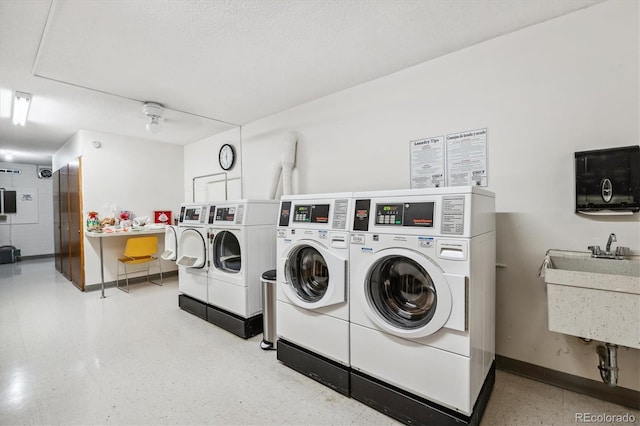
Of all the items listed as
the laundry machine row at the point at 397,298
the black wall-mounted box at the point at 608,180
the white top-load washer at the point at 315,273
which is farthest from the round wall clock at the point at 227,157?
the black wall-mounted box at the point at 608,180

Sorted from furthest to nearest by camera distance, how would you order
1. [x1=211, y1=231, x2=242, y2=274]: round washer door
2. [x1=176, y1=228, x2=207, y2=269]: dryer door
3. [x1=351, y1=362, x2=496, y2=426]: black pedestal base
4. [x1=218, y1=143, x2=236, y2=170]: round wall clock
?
[x1=218, y1=143, x2=236, y2=170]: round wall clock → [x1=176, y1=228, x2=207, y2=269]: dryer door → [x1=211, y1=231, x2=242, y2=274]: round washer door → [x1=351, y1=362, x2=496, y2=426]: black pedestal base

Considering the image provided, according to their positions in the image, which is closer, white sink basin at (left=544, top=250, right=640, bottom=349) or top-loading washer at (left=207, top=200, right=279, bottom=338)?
white sink basin at (left=544, top=250, right=640, bottom=349)

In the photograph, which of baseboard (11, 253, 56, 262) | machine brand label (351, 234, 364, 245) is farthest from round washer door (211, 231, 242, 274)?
baseboard (11, 253, 56, 262)

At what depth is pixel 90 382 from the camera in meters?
2.20

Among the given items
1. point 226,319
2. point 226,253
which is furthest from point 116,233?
point 226,319

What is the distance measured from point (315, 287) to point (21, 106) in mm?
4210

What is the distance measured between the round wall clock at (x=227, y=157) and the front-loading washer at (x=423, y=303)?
336 cm

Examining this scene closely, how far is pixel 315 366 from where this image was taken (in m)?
2.18

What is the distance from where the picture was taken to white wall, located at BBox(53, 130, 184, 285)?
4.66 meters

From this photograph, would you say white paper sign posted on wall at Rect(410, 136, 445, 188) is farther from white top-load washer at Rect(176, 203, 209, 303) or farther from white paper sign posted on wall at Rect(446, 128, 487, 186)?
white top-load washer at Rect(176, 203, 209, 303)

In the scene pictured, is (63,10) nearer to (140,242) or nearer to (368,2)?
(368,2)

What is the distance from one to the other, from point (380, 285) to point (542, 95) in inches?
72.8

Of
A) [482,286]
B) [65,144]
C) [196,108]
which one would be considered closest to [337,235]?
[482,286]
